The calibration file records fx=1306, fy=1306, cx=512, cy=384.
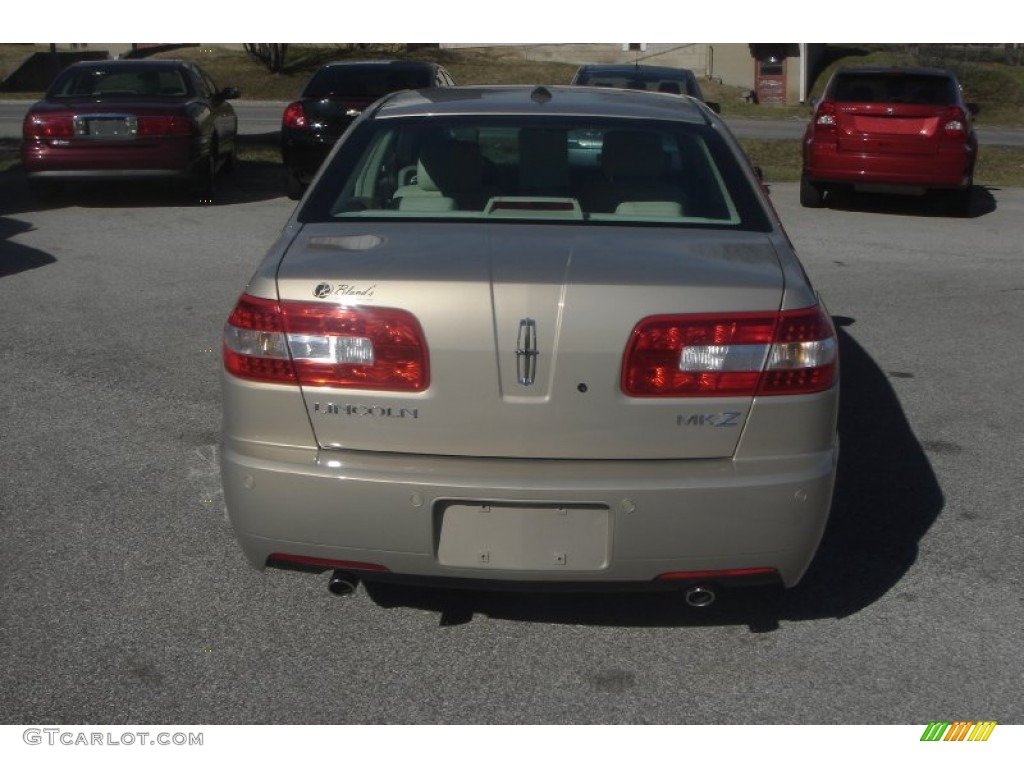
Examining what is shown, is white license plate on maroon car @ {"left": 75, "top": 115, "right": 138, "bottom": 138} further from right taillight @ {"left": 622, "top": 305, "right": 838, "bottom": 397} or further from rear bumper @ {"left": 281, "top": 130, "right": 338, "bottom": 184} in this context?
right taillight @ {"left": 622, "top": 305, "right": 838, "bottom": 397}

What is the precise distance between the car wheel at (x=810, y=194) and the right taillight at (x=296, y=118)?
18.0 feet

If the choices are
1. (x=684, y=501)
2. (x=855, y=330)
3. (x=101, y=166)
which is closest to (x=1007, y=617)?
(x=684, y=501)

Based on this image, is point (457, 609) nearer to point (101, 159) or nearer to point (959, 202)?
point (101, 159)

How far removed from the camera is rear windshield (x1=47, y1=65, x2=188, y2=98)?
13.8 metres

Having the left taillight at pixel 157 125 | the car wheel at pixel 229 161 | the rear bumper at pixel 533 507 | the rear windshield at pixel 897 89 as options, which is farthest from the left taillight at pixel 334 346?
the car wheel at pixel 229 161

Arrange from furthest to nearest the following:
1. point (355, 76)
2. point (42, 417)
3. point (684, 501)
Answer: point (355, 76) → point (42, 417) → point (684, 501)

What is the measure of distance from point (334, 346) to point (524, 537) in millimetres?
713

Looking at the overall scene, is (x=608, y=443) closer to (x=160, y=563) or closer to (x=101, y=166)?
(x=160, y=563)

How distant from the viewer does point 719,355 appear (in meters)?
3.43

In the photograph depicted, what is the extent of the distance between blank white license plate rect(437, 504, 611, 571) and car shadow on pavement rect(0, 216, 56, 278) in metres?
7.20

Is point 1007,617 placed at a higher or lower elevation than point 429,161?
lower

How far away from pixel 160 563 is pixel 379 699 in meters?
1.22

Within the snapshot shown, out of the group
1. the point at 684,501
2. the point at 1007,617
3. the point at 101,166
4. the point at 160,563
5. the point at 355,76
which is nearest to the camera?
the point at 684,501

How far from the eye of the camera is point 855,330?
8.09 m
